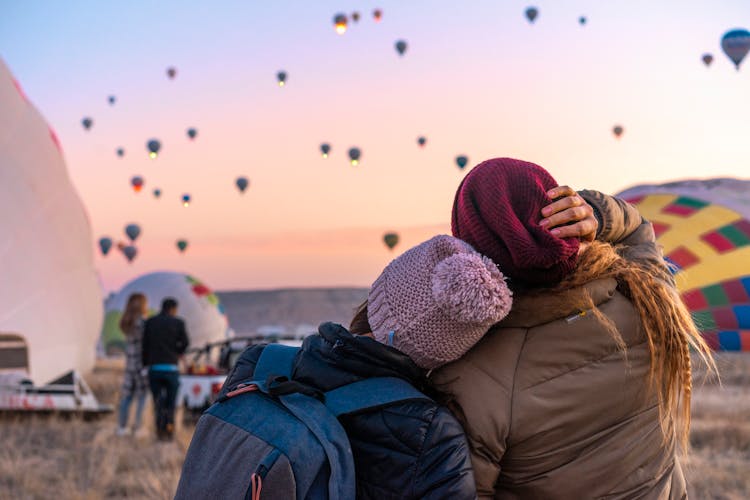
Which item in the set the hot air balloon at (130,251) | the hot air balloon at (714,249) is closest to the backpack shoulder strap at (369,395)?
the hot air balloon at (714,249)

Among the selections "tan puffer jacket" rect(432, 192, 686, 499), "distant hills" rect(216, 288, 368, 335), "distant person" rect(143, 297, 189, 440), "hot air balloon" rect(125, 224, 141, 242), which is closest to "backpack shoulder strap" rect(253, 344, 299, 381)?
"tan puffer jacket" rect(432, 192, 686, 499)

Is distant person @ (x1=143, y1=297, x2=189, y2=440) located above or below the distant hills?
above

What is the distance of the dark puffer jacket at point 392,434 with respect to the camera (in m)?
1.65

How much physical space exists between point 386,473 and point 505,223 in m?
0.54

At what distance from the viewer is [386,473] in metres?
1.68

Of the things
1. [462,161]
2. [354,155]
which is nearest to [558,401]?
[462,161]

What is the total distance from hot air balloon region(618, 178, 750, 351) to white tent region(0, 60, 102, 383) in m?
9.87

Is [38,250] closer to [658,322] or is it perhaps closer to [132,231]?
[132,231]

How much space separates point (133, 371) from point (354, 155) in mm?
12520

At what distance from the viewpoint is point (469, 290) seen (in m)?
1.67

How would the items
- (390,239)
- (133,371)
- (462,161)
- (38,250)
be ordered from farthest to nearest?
(390,239)
(462,161)
(38,250)
(133,371)

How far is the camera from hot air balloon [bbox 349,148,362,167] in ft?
68.8

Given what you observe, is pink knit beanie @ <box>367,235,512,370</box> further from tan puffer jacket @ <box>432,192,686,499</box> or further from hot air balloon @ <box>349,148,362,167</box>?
hot air balloon @ <box>349,148,362,167</box>

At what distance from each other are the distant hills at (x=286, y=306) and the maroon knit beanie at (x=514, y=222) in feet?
220
